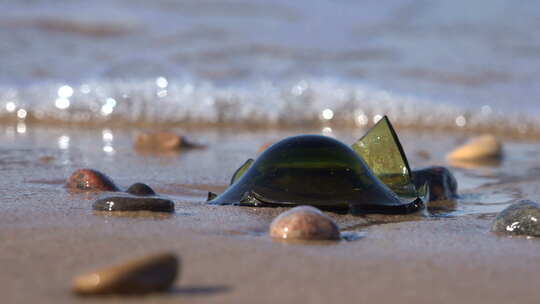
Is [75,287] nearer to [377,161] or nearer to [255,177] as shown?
[255,177]

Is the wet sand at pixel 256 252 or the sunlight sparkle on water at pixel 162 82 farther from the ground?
the sunlight sparkle on water at pixel 162 82

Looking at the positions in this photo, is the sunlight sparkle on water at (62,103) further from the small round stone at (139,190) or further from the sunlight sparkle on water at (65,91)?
the small round stone at (139,190)

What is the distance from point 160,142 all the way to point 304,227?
9.58 ft

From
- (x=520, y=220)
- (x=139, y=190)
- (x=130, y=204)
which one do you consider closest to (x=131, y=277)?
(x=130, y=204)

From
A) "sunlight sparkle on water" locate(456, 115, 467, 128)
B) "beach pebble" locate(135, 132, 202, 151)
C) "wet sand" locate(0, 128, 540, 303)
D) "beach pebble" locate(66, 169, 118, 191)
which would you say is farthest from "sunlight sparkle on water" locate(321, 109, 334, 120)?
"beach pebble" locate(66, 169, 118, 191)

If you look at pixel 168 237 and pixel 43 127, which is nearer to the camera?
pixel 168 237

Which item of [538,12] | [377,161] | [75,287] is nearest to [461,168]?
[377,161]

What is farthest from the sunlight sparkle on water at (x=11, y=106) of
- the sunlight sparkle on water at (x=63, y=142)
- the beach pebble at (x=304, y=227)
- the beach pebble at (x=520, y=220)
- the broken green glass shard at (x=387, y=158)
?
the beach pebble at (x=520, y=220)

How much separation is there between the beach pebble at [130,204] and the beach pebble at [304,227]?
1.57 ft

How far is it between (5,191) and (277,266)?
1485mm

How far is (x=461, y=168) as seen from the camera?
176 inches

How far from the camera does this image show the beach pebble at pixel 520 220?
2.35 metres

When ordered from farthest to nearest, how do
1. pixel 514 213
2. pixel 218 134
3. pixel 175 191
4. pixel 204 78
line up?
pixel 204 78 → pixel 218 134 → pixel 175 191 → pixel 514 213

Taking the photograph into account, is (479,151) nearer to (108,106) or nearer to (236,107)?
(236,107)
